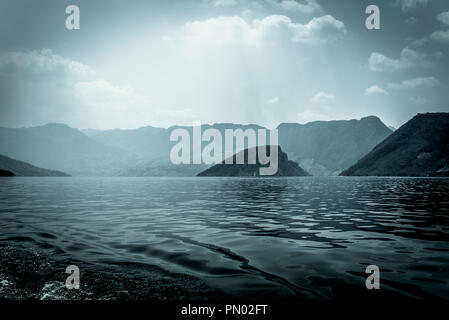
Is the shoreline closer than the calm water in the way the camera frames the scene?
Yes

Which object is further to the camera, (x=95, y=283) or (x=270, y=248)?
(x=270, y=248)

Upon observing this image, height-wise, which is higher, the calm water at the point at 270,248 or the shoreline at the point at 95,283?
the shoreline at the point at 95,283

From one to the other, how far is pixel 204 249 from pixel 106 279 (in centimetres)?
501

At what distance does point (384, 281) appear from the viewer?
8.85 m

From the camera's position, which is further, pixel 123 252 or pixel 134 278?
pixel 123 252

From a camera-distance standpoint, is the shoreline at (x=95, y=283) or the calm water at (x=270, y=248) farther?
the calm water at (x=270, y=248)

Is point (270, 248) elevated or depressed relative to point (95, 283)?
depressed

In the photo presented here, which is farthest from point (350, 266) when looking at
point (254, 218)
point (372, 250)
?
point (254, 218)

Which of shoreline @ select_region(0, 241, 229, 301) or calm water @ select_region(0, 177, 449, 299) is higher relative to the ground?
shoreline @ select_region(0, 241, 229, 301)

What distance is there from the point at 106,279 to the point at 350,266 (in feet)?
26.9
